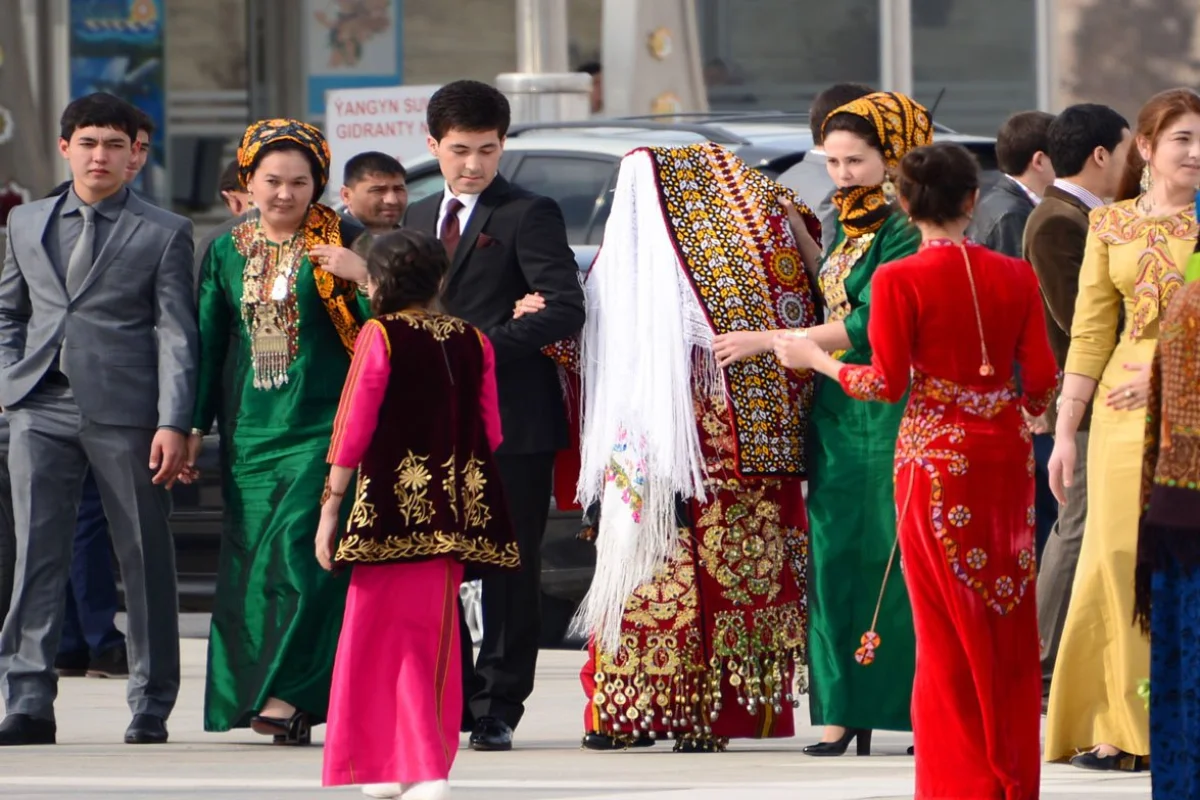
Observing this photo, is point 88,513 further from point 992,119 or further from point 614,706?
point 992,119

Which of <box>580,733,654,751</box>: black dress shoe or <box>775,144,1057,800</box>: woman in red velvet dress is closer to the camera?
<box>775,144,1057,800</box>: woman in red velvet dress

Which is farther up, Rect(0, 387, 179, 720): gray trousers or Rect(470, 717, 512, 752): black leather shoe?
Rect(0, 387, 179, 720): gray trousers

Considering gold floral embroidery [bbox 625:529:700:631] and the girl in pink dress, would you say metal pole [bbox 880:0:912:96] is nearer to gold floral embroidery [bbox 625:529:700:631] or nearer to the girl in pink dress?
gold floral embroidery [bbox 625:529:700:631]

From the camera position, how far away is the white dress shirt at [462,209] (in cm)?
843

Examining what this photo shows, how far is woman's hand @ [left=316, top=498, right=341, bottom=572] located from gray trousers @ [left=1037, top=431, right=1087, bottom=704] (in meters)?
2.52

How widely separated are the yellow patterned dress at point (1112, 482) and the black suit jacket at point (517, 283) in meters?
1.54

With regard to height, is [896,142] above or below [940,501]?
above

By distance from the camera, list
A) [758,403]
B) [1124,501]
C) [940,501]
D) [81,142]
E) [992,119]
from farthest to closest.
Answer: [992,119] < [81,142] < [758,403] < [1124,501] < [940,501]

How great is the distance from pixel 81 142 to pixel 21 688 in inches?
65.7

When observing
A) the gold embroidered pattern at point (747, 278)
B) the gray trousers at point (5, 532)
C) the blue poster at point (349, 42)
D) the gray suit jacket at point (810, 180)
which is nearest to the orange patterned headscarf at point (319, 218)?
the gold embroidered pattern at point (747, 278)

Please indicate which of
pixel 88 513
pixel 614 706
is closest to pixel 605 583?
pixel 614 706

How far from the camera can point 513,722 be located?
8.40 m

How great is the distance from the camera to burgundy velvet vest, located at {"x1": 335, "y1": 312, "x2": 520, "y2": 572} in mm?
7027

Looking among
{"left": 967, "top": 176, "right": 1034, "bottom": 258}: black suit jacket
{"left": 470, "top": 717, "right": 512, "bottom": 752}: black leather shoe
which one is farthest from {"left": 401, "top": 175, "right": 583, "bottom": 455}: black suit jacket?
{"left": 967, "top": 176, "right": 1034, "bottom": 258}: black suit jacket
